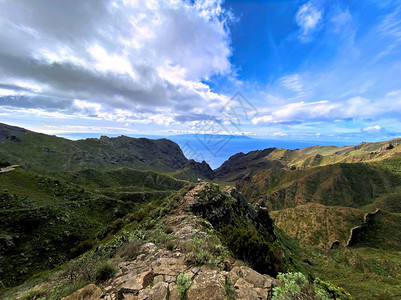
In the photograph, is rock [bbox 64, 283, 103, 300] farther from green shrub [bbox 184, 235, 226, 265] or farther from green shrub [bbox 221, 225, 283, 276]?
green shrub [bbox 221, 225, 283, 276]

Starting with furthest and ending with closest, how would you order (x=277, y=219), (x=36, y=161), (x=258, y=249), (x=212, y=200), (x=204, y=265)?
(x=36, y=161), (x=277, y=219), (x=212, y=200), (x=258, y=249), (x=204, y=265)

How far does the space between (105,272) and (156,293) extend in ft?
10.0

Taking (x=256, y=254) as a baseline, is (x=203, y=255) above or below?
above

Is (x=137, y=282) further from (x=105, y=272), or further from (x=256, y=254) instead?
(x=256, y=254)

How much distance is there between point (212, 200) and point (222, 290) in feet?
47.7

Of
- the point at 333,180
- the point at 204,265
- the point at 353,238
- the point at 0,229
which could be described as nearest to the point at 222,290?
the point at 204,265

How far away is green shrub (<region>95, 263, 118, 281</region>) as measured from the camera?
6535 mm

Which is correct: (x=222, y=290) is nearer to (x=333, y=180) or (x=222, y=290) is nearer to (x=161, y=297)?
(x=161, y=297)

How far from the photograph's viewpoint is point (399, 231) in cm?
6581

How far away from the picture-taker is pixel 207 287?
5.16m

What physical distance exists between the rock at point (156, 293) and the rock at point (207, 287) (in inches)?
30.0

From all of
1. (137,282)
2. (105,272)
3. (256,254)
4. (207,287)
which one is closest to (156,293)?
(137,282)

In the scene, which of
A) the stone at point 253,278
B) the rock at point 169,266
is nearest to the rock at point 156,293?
the rock at point 169,266

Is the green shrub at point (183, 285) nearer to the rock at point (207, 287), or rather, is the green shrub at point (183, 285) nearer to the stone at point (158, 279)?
the rock at point (207, 287)
